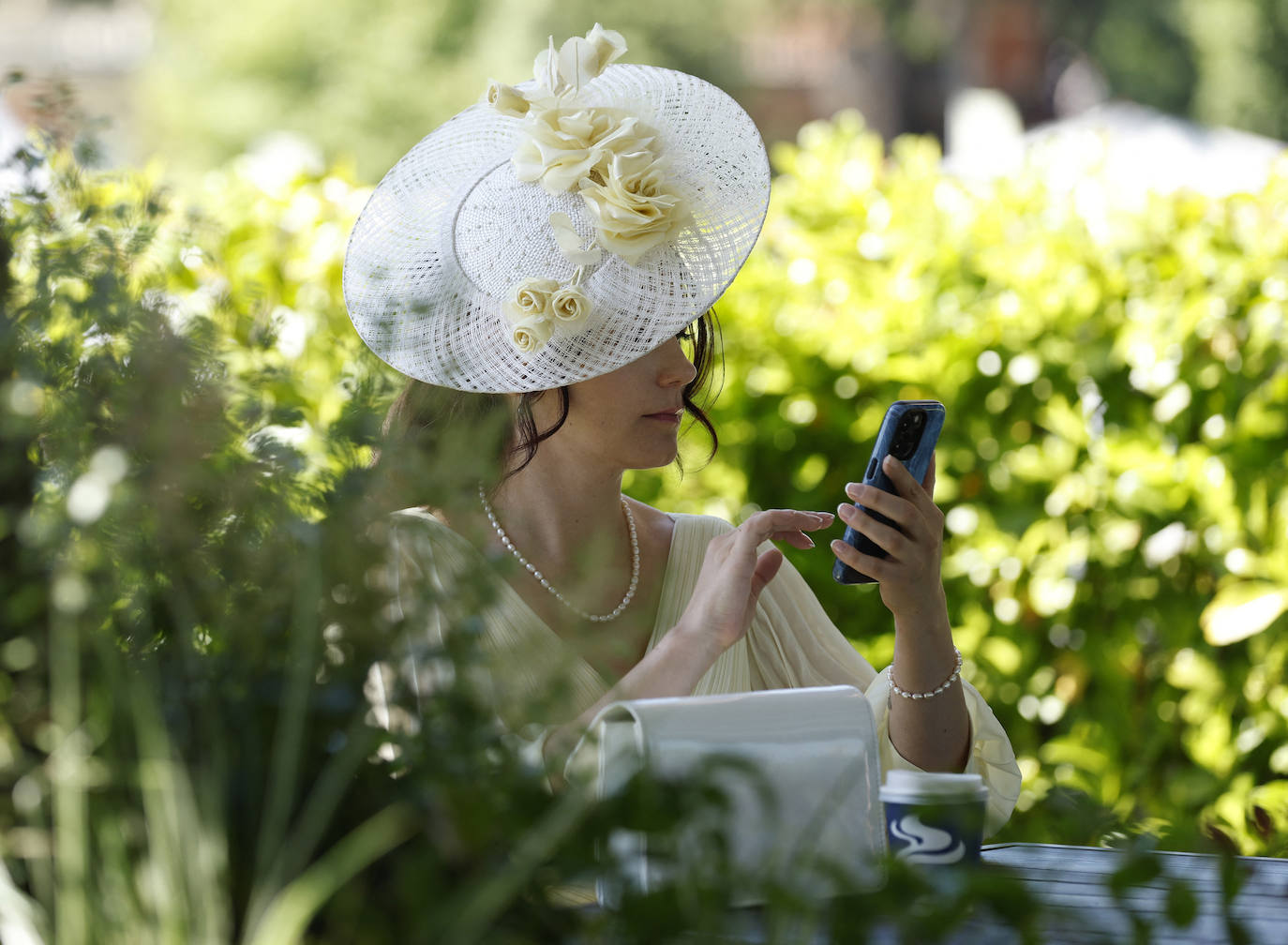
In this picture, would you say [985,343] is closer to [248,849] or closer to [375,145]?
[248,849]

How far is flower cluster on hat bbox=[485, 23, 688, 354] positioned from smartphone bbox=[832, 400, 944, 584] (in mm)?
438

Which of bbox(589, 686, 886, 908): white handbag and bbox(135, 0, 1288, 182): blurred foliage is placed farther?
bbox(135, 0, 1288, 182): blurred foliage

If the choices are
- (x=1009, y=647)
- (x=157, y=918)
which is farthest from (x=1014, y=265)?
(x=157, y=918)

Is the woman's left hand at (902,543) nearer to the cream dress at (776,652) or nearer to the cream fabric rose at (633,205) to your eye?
the cream dress at (776,652)

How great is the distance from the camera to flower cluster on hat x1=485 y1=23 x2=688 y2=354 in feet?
5.92

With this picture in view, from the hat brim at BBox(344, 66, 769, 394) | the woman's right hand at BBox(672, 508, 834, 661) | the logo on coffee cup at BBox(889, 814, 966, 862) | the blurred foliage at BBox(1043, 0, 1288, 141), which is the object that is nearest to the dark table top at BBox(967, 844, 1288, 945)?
the logo on coffee cup at BBox(889, 814, 966, 862)

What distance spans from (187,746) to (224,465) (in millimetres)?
210

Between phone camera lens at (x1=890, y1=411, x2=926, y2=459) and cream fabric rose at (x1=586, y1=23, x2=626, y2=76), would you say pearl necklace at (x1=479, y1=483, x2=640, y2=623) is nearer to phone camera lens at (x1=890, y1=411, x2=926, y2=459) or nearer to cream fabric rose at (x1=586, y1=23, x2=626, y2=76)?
phone camera lens at (x1=890, y1=411, x2=926, y2=459)

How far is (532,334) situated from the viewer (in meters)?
1.80

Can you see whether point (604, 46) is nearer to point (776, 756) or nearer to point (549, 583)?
point (549, 583)

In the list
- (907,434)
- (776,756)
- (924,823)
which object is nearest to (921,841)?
(924,823)

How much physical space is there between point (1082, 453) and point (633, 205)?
1.67m

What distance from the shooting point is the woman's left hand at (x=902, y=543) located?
1696 millimetres

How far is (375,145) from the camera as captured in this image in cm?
2225
